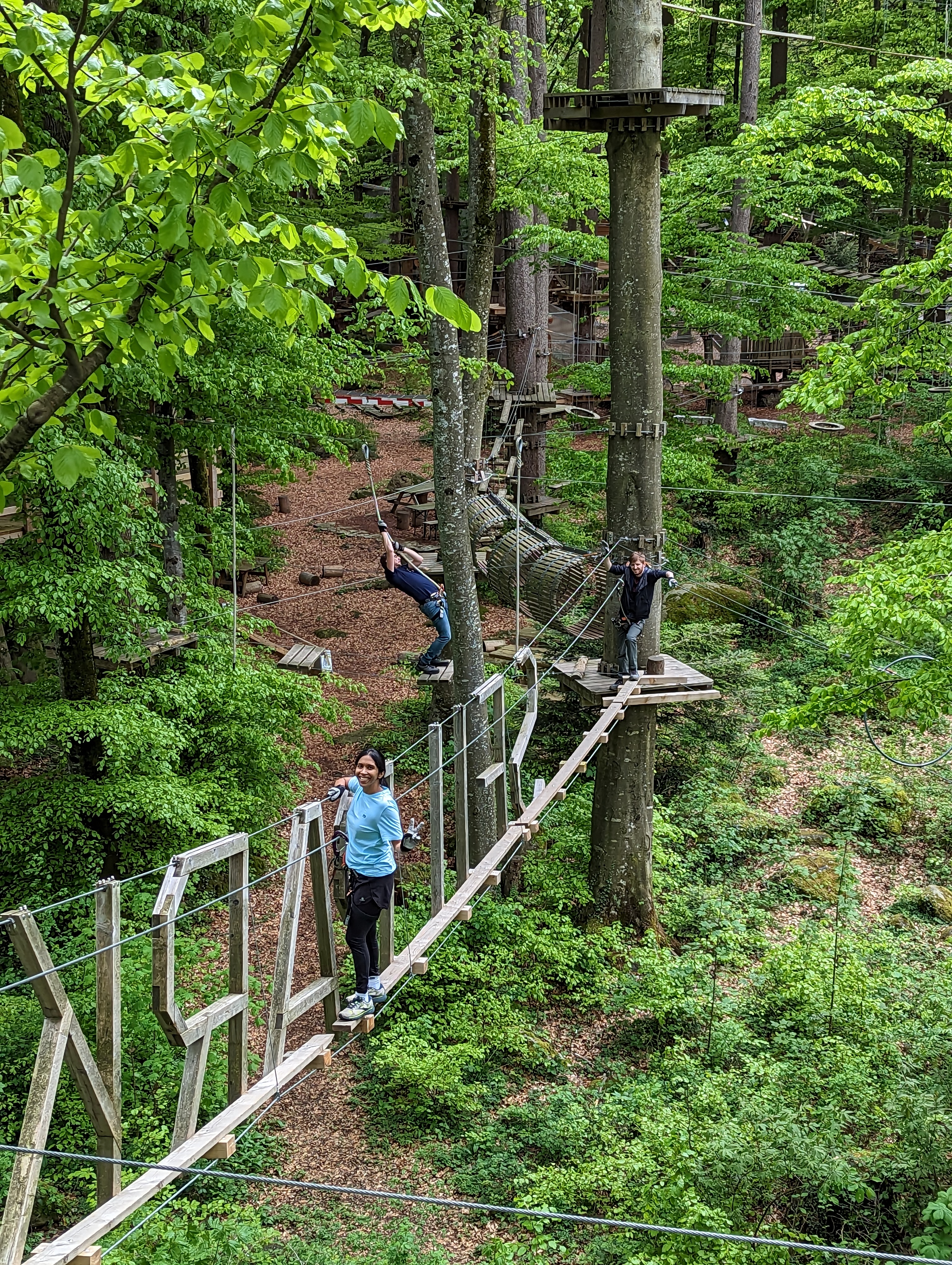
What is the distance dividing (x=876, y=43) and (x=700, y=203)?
11.5 metres

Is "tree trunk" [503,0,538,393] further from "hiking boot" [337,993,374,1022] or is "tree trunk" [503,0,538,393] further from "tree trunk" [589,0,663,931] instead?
"hiking boot" [337,993,374,1022]

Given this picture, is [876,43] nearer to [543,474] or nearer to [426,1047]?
[543,474]

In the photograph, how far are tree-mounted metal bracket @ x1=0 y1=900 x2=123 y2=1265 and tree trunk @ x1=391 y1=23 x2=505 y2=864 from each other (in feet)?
14.7

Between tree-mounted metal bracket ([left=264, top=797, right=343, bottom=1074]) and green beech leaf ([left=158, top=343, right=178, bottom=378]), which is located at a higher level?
green beech leaf ([left=158, top=343, right=178, bottom=378])

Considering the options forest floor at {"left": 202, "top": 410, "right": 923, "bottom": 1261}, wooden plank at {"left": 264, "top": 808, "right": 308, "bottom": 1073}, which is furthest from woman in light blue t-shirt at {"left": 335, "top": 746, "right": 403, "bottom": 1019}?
forest floor at {"left": 202, "top": 410, "right": 923, "bottom": 1261}

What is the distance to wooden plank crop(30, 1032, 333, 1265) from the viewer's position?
3.38 meters

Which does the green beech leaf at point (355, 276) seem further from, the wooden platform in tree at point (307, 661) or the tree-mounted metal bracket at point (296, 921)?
the wooden platform in tree at point (307, 661)

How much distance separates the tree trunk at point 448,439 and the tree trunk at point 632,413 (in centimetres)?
115

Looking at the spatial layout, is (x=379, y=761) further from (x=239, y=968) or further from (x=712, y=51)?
(x=712, y=51)

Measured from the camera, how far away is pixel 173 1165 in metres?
3.72

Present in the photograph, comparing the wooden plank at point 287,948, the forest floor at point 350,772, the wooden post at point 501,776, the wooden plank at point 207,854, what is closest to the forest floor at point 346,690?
the forest floor at point 350,772

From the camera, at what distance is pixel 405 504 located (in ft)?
60.3

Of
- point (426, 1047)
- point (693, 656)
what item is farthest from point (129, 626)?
point (693, 656)

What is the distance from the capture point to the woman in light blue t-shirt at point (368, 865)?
502 centimetres
